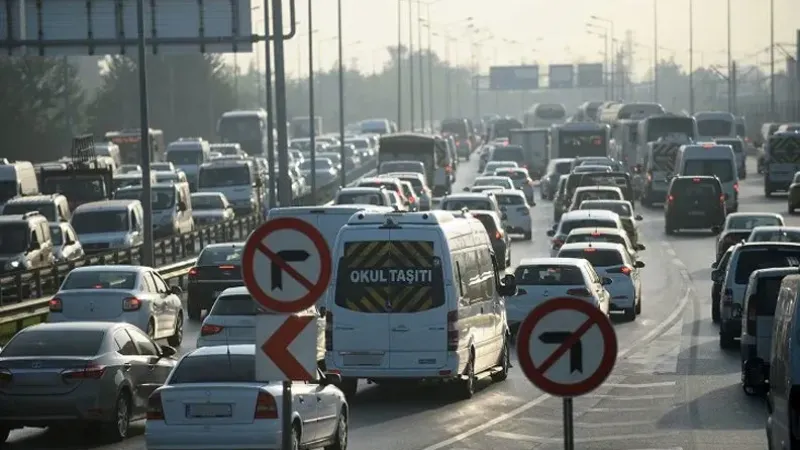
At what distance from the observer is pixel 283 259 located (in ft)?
39.3

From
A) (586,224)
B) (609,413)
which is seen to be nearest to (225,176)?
(586,224)

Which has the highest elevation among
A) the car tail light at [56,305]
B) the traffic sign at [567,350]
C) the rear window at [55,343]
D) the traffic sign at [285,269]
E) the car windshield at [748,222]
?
the traffic sign at [285,269]

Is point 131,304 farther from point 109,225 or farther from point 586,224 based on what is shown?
point 109,225

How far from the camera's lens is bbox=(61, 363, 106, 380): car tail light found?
66.8ft

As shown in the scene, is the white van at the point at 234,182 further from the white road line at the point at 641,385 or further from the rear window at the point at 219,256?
the white road line at the point at 641,385

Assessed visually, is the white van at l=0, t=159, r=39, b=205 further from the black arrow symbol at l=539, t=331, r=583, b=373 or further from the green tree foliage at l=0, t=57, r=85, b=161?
the black arrow symbol at l=539, t=331, r=583, b=373

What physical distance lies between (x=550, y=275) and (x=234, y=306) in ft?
18.9

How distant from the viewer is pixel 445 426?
2205 centimetres

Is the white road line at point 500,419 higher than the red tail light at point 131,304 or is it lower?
lower

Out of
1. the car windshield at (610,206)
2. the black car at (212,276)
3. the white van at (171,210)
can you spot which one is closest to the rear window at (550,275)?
the black car at (212,276)

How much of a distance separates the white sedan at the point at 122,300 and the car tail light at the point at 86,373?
9.53 m

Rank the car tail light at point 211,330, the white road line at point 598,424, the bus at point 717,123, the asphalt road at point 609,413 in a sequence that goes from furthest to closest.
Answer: the bus at point 717,123, the car tail light at point 211,330, the white road line at point 598,424, the asphalt road at point 609,413

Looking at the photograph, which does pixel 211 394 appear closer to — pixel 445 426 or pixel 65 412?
pixel 65 412

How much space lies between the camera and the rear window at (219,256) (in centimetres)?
3812
